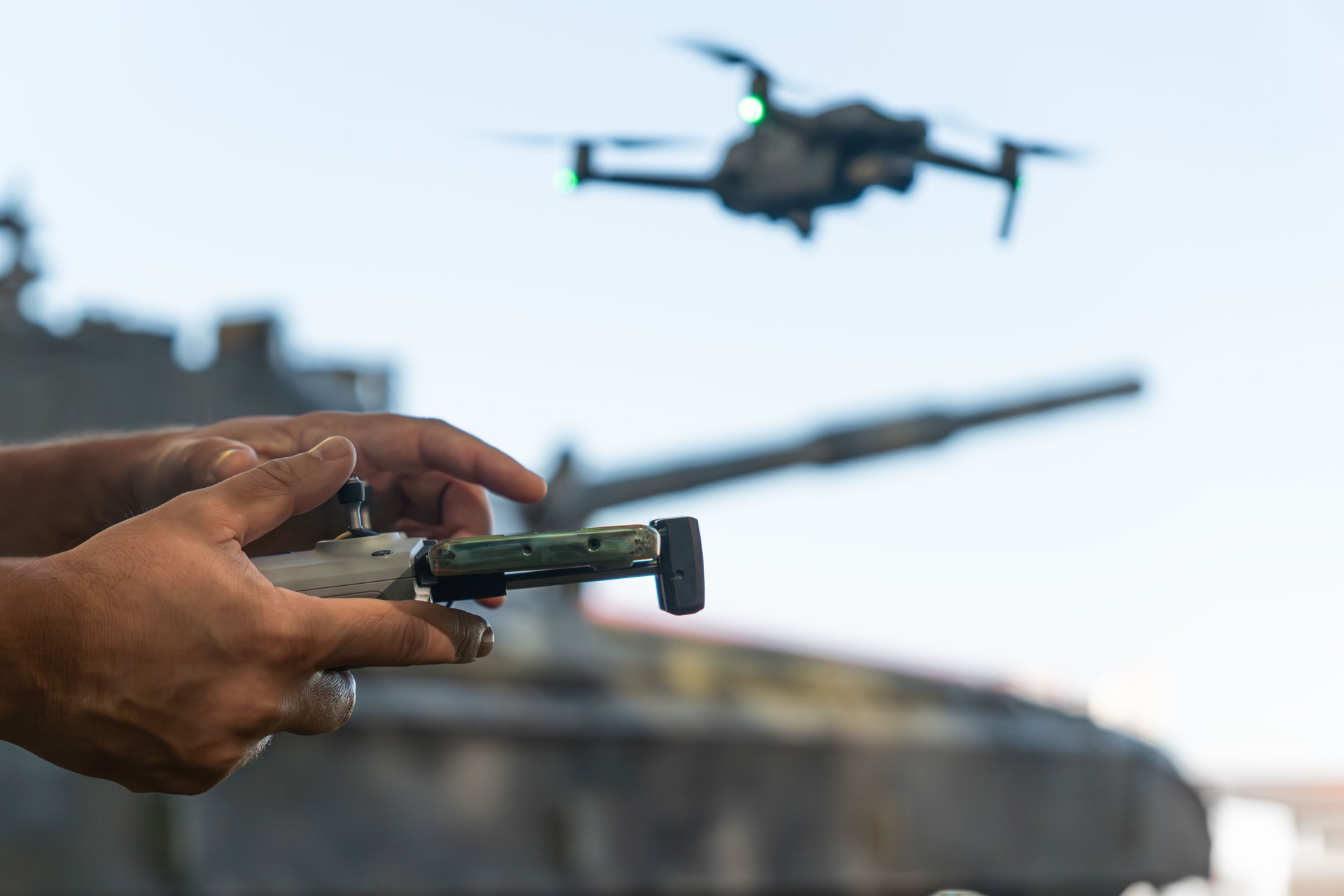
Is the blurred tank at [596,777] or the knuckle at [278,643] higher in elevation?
the knuckle at [278,643]

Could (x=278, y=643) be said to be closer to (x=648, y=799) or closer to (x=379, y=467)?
(x=379, y=467)

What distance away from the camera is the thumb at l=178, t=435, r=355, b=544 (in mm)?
1679

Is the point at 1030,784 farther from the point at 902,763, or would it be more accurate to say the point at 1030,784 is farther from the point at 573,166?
the point at 573,166

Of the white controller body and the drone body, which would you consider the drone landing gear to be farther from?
the white controller body

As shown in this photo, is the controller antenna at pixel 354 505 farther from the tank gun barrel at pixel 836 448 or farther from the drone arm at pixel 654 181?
the tank gun barrel at pixel 836 448

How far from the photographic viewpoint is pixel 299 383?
24.4ft

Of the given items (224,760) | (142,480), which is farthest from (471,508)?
(224,760)

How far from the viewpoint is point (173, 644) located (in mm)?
1592

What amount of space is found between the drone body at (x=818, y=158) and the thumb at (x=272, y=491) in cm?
166

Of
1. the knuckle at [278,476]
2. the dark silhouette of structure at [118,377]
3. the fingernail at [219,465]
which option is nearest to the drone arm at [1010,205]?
the fingernail at [219,465]

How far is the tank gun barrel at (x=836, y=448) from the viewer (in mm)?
7320

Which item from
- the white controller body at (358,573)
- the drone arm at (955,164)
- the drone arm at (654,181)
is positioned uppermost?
the drone arm at (654,181)

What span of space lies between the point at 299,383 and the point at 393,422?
5.37 m

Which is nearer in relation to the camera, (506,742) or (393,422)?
(393,422)
